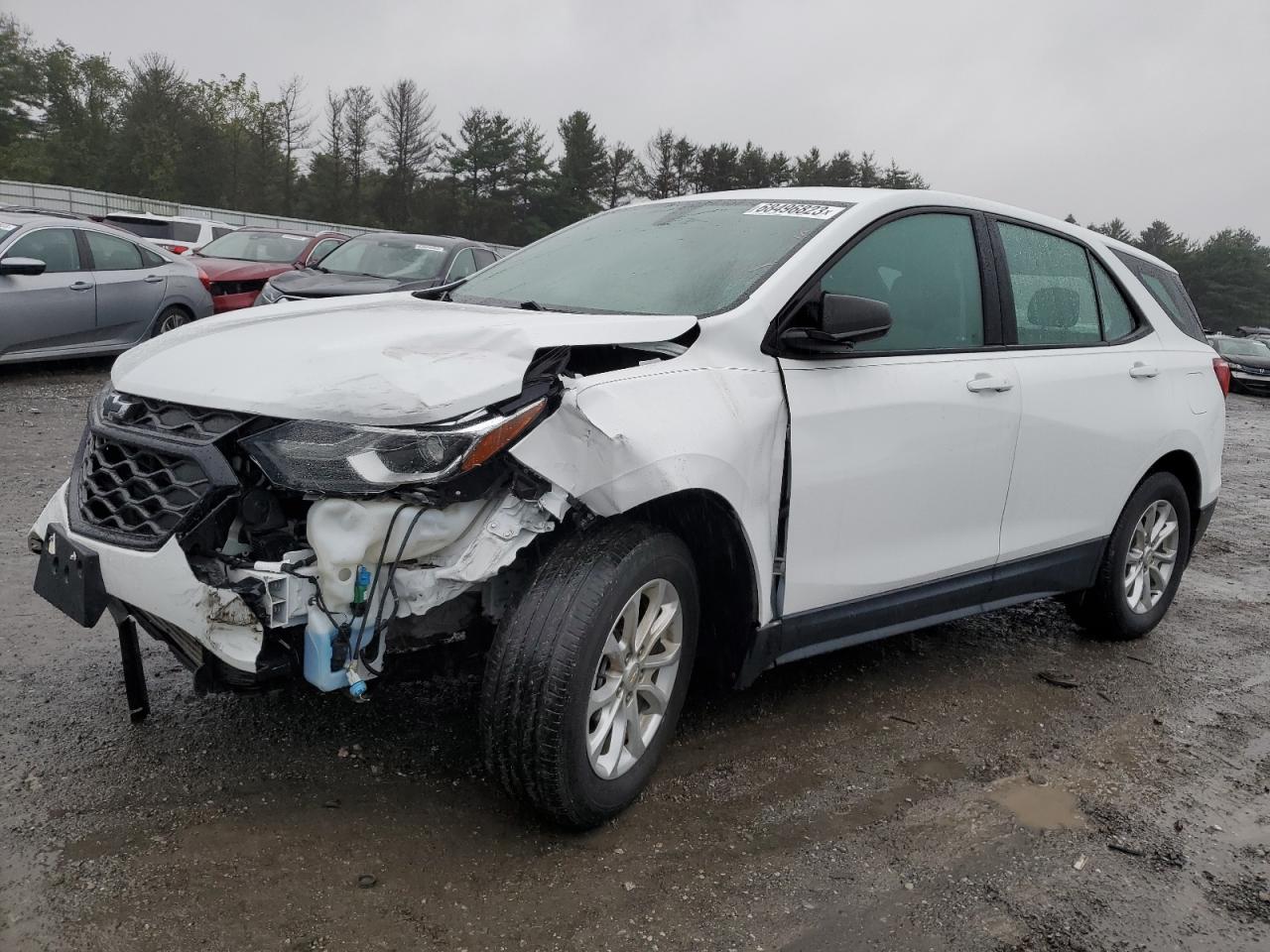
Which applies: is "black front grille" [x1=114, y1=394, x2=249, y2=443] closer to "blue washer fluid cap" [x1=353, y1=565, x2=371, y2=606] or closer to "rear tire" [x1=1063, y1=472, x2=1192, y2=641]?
"blue washer fluid cap" [x1=353, y1=565, x2=371, y2=606]

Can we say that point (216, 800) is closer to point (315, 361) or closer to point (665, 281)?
point (315, 361)

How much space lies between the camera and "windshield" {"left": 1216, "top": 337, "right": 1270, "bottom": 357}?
2789cm

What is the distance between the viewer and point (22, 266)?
8.94 m

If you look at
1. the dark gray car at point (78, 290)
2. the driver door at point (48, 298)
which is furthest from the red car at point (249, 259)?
the driver door at point (48, 298)

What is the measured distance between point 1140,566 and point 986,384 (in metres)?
1.72

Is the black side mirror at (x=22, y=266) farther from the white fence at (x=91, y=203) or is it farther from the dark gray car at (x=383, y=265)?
the white fence at (x=91, y=203)

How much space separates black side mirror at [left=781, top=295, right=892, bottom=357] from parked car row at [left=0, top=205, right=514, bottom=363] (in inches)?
235

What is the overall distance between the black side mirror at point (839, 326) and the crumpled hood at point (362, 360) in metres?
0.36

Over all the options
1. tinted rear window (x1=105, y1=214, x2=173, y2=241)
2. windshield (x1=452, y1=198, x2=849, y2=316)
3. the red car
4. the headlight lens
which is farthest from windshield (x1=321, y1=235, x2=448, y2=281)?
tinted rear window (x1=105, y1=214, x2=173, y2=241)

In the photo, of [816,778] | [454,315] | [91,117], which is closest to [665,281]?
[454,315]

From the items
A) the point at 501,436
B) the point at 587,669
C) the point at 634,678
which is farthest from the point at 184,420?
the point at 634,678

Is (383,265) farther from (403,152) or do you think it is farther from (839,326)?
(403,152)

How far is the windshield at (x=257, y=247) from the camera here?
1380cm

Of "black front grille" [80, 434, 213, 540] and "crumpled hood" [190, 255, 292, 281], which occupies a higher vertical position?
"crumpled hood" [190, 255, 292, 281]
